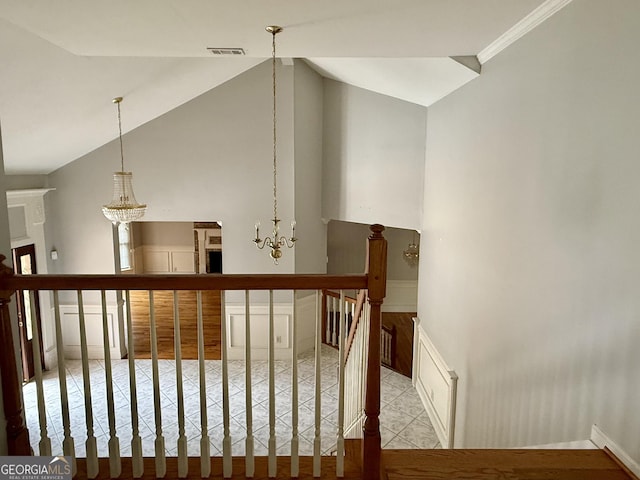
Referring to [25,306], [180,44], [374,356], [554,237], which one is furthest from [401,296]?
[374,356]

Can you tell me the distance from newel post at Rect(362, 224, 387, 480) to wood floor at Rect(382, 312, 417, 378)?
443 centimetres

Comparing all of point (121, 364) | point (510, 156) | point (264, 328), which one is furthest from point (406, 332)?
point (510, 156)

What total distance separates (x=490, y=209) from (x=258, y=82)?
4.30m

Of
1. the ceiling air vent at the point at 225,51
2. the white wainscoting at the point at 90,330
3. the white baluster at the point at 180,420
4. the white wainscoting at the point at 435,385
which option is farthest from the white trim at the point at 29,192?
the white wainscoting at the point at 435,385

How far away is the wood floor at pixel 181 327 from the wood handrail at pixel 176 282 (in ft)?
13.1

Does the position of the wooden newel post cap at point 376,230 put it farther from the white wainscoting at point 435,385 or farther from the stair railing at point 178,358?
the white wainscoting at point 435,385

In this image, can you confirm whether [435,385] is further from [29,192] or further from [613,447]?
[29,192]

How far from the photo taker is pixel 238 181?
6.49 metres

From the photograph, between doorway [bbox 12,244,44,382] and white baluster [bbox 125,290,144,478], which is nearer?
white baluster [bbox 125,290,144,478]

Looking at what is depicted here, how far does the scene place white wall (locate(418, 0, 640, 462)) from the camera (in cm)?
174

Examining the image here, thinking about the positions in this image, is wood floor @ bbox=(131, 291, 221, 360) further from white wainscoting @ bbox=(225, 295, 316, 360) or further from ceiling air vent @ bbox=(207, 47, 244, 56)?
ceiling air vent @ bbox=(207, 47, 244, 56)

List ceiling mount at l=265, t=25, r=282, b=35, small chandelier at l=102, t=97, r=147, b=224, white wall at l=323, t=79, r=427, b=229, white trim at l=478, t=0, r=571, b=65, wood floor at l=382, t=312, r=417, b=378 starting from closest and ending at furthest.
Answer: white trim at l=478, t=0, r=571, b=65
ceiling mount at l=265, t=25, r=282, b=35
small chandelier at l=102, t=97, r=147, b=224
white wall at l=323, t=79, r=427, b=229
wood floor at l=382, t=312, r=417, b=378

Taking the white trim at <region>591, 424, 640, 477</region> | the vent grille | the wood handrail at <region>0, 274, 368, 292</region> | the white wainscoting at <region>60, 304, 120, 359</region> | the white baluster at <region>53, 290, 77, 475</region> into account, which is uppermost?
the vent grille

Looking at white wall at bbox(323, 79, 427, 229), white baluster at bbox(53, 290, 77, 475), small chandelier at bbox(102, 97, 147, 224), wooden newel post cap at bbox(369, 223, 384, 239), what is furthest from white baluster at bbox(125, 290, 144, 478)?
white wall at bbox(323, 79, 427, 229)
